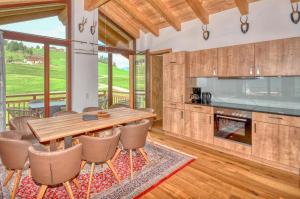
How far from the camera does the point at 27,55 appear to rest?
400 cm

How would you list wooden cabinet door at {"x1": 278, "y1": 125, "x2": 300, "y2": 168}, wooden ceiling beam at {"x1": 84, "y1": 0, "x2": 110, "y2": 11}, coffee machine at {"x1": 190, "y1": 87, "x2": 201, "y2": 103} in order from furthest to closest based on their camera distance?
coffee machine at {"x1": 190, "y1": 87, "x2": 201, "y2": 103} < wooden ceiling beam at {"x1": 84, "y1": 0, "x2": 110, "y2": 11} < wooden cabinet door at {"x1": 278, "y1": 125, "x2": 300, "y2": 168}

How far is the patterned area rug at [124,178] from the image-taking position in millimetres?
2375

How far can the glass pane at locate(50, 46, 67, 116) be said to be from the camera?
4359 millimetres

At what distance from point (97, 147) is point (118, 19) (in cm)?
457

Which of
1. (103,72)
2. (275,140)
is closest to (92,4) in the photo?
(103,72)

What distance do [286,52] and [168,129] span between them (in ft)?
9.86

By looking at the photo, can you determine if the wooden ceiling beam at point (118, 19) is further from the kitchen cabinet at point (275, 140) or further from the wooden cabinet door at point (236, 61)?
the kitchen cabinet at point (275, 140)

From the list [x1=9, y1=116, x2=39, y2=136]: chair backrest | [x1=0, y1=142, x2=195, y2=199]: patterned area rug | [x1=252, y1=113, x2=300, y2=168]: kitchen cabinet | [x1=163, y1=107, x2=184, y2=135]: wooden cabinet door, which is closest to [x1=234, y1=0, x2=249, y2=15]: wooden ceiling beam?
[x1=252, y1=113, x2=300, y2=168]: kitchen cabinet

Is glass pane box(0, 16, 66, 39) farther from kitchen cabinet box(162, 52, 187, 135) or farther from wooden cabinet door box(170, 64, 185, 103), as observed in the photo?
wooden cabinet door box(170, 64, 185, 103)

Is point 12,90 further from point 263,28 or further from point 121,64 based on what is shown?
point 263,28

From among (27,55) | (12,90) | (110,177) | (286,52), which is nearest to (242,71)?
(286,52)

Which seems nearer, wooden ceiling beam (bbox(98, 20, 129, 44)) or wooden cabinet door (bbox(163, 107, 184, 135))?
wooden cabinet door (bbox(163, 107, 184, 135))

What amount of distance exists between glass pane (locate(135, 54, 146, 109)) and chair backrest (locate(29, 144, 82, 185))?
14.1 ft

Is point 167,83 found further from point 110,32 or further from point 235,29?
point 110,32
